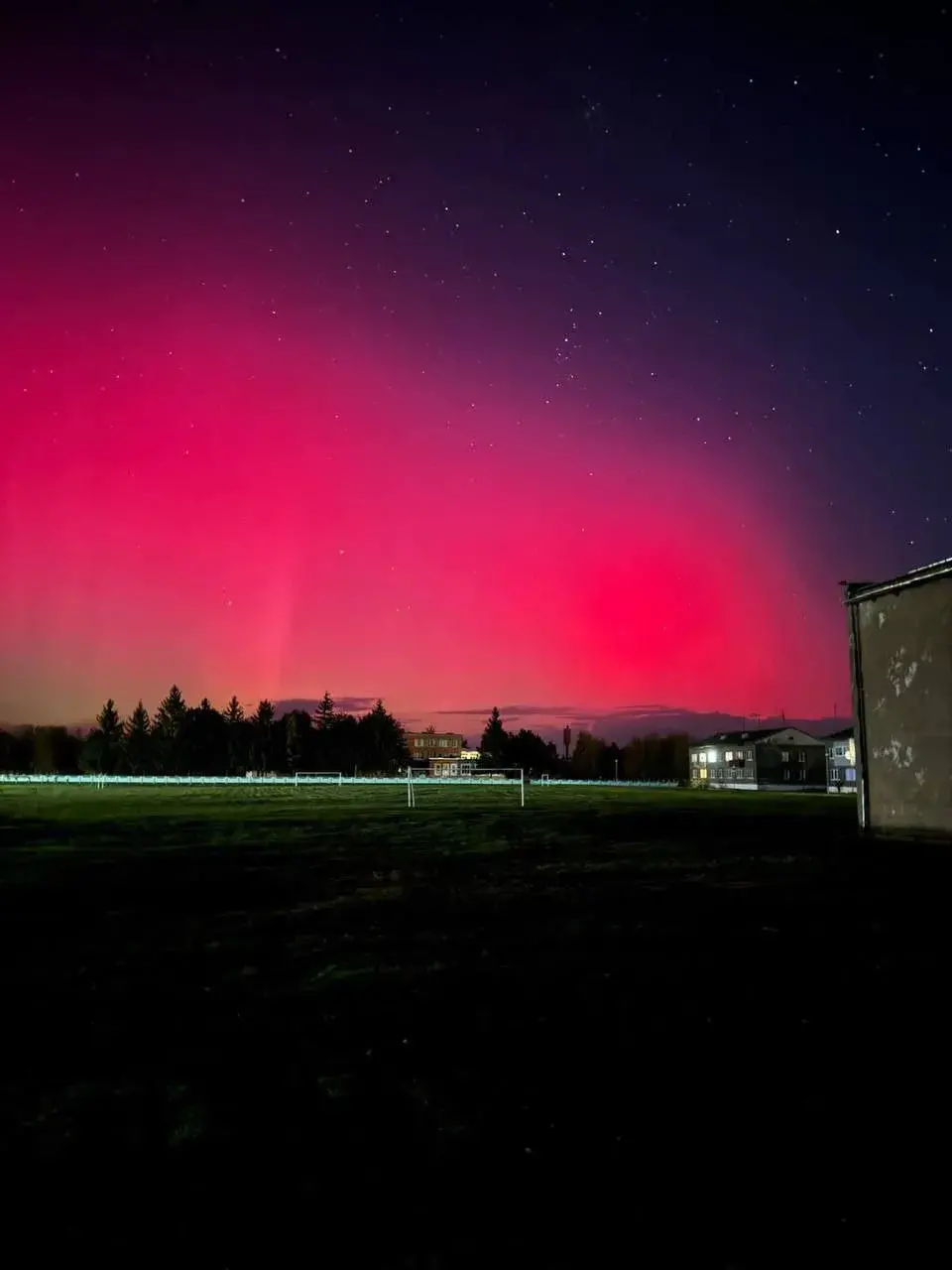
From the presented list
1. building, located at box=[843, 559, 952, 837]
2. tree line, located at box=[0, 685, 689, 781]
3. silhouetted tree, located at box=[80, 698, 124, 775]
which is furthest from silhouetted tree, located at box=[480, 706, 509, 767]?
building, located at box=[843, 559, 952, 837]

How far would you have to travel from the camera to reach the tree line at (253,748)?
153875mm

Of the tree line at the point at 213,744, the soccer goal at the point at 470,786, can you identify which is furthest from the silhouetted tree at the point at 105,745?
the soccer goal at the point at 470,786

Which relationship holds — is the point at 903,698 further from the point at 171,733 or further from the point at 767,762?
the point at 171,733

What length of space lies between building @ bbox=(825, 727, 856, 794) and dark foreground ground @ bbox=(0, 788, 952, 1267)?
9625 cm

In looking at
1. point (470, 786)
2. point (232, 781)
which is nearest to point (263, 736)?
point (232, 781)

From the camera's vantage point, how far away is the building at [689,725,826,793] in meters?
123

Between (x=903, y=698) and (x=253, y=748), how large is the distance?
154 meters

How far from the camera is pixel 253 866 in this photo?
1877cm

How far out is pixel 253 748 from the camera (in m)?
165

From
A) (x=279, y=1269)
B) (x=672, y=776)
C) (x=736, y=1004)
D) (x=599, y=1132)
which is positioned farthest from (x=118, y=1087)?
(x=672, y=776)

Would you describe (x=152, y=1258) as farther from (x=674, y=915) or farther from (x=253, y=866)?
(x=253, y=866)

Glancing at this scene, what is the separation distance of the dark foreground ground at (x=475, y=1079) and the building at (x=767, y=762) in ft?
378

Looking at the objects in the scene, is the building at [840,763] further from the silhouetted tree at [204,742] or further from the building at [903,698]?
the silhouetted tree at [204,742]

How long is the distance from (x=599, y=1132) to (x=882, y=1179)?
1.49 m
